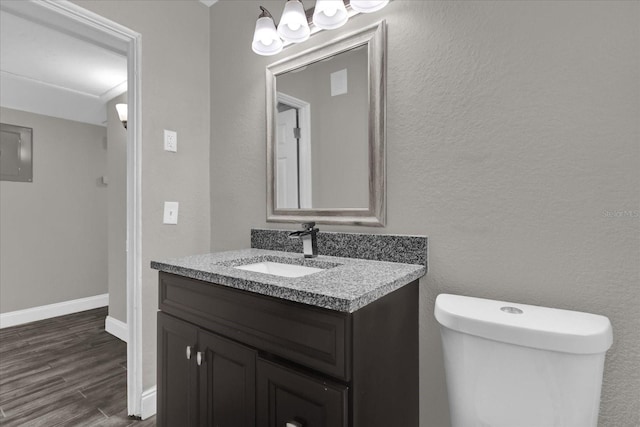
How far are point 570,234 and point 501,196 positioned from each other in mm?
214

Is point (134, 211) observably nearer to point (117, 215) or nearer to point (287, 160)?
point (287, 160)

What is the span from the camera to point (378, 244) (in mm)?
1286


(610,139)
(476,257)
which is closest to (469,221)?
(476,257)

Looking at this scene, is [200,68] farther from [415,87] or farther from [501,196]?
[501,196]

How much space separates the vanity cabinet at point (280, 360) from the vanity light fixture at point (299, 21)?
109 centimetres

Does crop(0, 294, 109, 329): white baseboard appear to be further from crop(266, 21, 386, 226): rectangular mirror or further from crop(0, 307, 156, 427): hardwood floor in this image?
crop(266, 21, 386, 226): rectangular mirror

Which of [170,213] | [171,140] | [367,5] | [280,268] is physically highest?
[367,5]

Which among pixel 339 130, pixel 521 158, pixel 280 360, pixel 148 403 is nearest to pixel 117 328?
pixel 148 403

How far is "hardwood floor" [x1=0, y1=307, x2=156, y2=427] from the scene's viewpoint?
1.68m

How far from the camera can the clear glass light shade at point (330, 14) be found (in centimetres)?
129

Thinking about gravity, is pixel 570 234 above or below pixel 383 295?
above

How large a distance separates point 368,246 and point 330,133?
54 cm

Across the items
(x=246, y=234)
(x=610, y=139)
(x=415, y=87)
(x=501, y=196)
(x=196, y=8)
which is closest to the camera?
(x=610, y=139)

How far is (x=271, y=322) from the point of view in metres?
0.93
